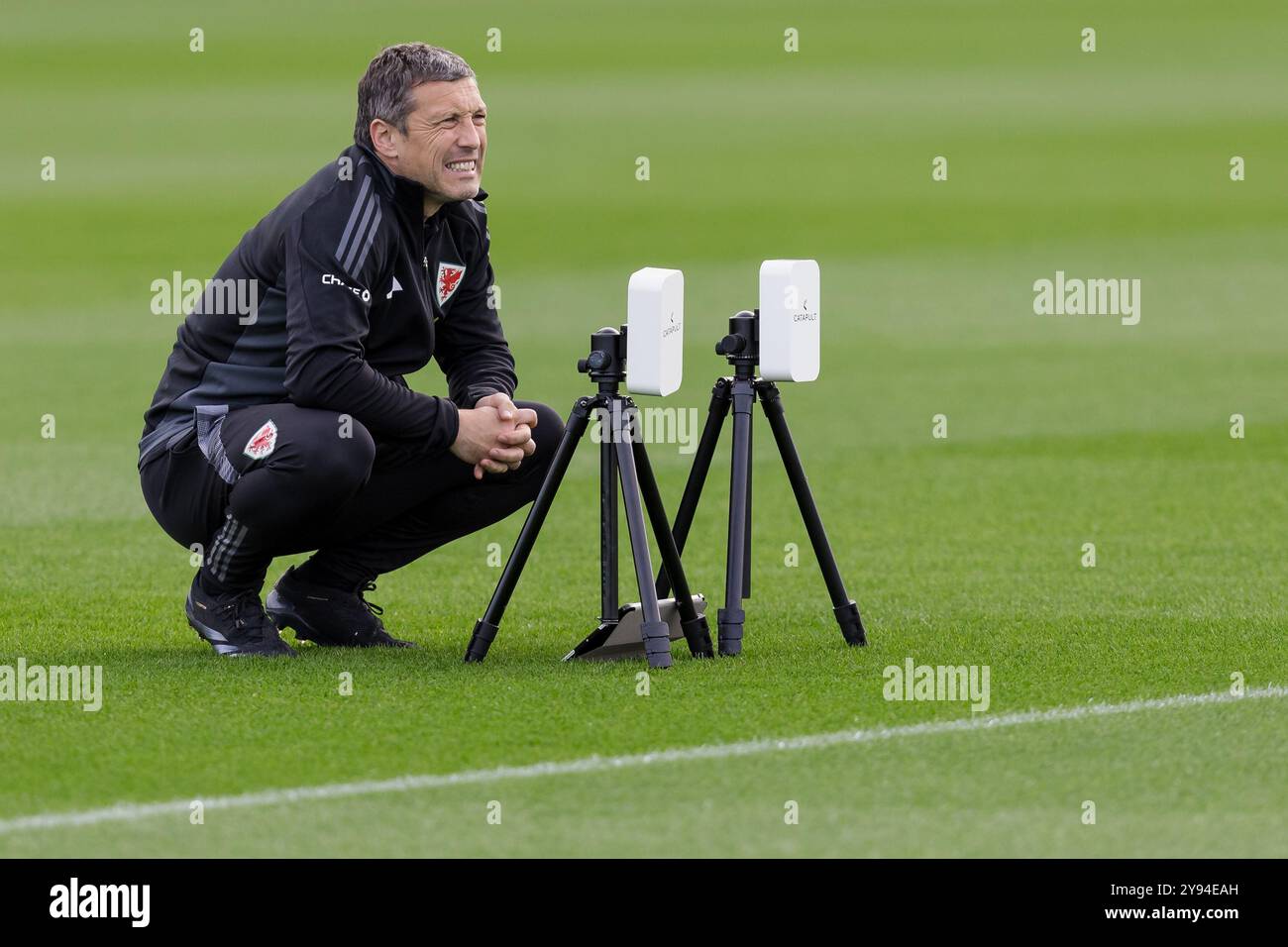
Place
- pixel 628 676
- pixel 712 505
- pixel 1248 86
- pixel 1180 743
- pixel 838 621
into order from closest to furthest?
pixel 1180 743
pixel 628 676
pixel 838 621
pixel 712 505
pixel 1248 86

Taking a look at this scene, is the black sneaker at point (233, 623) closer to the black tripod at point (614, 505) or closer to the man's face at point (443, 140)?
the black tripod at point (614, 505)

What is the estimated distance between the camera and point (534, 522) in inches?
247

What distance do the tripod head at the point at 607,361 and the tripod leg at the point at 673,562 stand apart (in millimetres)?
216

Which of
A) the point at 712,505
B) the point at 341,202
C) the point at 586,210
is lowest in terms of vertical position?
the point at 712,505

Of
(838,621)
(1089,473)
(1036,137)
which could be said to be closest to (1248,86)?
(1036,137)

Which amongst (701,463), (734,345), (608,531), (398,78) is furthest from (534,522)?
(398,78)

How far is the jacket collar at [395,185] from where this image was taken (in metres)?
6.27

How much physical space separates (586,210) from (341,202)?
2042 centimetres

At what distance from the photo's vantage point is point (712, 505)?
33.6 ft

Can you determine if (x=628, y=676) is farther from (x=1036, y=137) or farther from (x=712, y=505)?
(x=1036, y=137)

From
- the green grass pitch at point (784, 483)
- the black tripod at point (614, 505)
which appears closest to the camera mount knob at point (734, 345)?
the black tripod at point (614, 505)

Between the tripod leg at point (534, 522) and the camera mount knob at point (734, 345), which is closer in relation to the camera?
the tripod leg at point (534, 522)

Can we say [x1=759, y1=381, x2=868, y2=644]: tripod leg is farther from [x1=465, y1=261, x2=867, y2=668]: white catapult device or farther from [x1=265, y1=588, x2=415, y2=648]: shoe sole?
[x1=265, y1=588, x2=415, y2=648]: shoe sole
